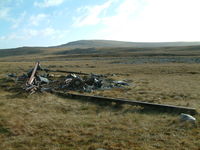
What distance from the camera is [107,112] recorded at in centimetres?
770

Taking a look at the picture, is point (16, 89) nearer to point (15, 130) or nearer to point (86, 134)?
point (15, 130)

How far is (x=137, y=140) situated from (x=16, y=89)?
30.0 feet

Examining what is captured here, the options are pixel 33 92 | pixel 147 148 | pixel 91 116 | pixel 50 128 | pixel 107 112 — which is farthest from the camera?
pixel 33 92

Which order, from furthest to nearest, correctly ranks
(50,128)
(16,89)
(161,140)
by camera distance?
(16,89) < (50,128) < (161,140)

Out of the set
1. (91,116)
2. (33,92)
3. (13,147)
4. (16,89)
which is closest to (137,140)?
(91,116)

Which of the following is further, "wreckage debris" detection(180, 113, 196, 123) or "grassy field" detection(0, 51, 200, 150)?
"wreckage debris" detection(180, 113, 196, 123)

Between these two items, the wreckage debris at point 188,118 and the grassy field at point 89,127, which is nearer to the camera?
the grassy field at point 89,127

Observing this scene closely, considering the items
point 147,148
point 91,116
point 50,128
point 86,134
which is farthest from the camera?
point 91,116

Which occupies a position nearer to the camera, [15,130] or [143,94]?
[15,130]

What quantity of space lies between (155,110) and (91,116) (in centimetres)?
261

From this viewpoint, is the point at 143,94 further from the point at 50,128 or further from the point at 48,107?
the point at 50,128

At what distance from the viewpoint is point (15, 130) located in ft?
19.2

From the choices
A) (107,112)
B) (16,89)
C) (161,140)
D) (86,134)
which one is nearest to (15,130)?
(86,134)

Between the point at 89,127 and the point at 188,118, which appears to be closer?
the point at 89,127
